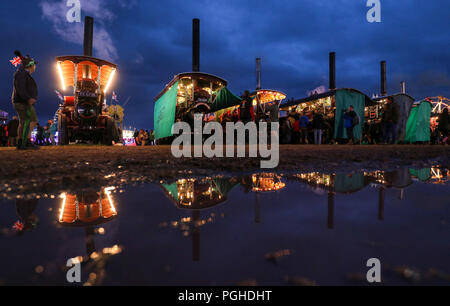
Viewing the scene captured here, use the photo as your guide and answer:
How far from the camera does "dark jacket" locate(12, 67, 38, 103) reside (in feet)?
14.2

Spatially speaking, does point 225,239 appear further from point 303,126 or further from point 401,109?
point 401,109

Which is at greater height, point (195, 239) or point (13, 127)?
point (13, 127)

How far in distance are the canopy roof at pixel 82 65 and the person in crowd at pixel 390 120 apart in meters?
11.1

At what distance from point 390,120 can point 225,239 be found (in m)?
11.6

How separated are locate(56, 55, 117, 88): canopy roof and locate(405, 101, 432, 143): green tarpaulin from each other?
16.2 meters

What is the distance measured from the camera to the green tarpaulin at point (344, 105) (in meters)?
11.5

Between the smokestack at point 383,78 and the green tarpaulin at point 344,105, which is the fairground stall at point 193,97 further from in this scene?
the smokestack at point 383,78

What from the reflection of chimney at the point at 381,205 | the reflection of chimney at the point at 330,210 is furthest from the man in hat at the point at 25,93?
the reflection of chimney at the point at 381,205

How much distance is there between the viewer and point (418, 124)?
13.5 metres

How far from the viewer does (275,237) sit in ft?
2.03

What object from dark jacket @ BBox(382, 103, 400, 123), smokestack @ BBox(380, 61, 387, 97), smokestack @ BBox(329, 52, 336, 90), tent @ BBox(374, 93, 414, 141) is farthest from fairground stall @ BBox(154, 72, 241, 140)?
smokestack @ BBox(380, 61, 387, 97)

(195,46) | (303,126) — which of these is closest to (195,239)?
(303,126)

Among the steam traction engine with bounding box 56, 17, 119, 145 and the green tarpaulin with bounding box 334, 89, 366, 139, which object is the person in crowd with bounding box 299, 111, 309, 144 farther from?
the steam traction engine with bounding box 56, 17, 119, 145
